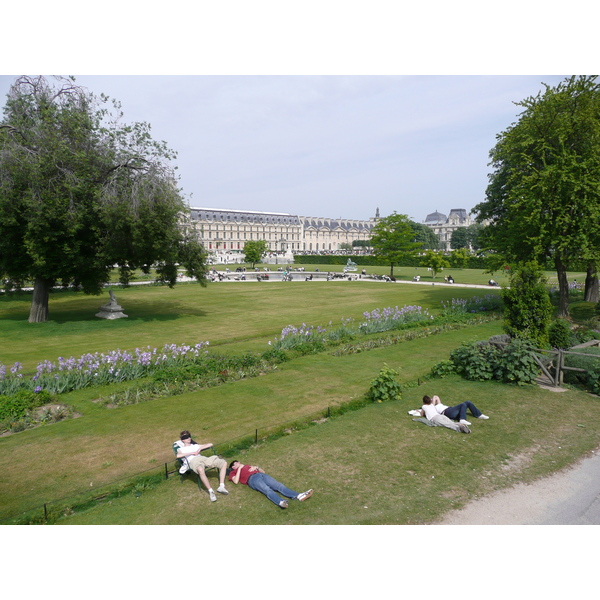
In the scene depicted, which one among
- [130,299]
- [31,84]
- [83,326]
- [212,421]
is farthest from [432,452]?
[130,299]

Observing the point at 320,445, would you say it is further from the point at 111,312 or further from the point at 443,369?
the point at 111,312

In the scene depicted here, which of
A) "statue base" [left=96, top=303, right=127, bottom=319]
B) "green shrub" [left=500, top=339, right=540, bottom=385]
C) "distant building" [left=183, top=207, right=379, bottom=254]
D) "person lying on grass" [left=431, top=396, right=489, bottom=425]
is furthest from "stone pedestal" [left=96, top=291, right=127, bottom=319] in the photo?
"distant building" [left=183, top=207, right=379, bottom=254]

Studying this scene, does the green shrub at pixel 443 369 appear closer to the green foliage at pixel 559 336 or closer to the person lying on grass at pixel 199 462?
the green foliage at pixel 559 336

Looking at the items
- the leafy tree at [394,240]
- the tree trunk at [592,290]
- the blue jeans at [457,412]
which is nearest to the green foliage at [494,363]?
the blue jeans at [457,412]

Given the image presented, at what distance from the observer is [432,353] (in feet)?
52.4

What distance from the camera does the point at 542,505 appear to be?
639 cm

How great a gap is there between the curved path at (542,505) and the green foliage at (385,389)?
168 inches

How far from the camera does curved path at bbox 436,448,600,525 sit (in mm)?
6020

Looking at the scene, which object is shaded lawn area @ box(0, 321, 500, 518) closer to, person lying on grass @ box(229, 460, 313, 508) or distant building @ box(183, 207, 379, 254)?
person lying on grass @ box(229, 460, 313, 508)

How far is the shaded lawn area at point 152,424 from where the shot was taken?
24.3 feet

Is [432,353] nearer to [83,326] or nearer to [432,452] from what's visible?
[432,452]

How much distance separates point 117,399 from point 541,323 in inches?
510

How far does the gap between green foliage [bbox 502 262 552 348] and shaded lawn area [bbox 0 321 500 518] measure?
3.08m

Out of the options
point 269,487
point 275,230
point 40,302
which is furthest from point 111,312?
point 275,230
